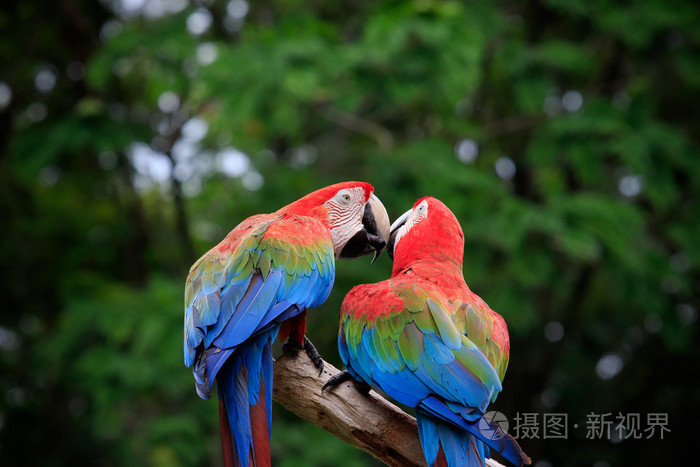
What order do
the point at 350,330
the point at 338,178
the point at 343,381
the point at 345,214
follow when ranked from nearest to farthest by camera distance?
the point at 350,330, the point at 343,381, the point at 345,214, the point at 338,178

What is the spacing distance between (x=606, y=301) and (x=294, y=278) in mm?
5260

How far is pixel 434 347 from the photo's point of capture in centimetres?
173

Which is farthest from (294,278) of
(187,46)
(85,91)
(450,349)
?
(85,91)

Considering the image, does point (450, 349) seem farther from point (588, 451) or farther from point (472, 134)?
point (588, 451)

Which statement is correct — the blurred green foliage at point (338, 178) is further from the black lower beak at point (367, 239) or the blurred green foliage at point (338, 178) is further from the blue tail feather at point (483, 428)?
the blue tail feather at point (483, 428)

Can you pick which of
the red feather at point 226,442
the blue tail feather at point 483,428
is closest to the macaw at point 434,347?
the blue tail feather at point 483,428

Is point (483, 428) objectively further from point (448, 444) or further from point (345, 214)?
point (345, 214)

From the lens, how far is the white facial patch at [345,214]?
2.13 m

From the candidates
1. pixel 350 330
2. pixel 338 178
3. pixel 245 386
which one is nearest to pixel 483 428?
pixel 350 330

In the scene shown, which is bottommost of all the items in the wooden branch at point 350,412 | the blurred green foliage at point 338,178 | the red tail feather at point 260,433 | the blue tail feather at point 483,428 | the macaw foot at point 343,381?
the blurred green foliage at point 338,178

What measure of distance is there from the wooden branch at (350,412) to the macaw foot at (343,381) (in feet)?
0.04

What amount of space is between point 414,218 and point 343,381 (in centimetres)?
59

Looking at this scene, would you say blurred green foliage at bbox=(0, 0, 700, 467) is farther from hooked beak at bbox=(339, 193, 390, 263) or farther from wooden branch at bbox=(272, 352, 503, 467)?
wooden branch at bbox=(272, 352, 503, 467)

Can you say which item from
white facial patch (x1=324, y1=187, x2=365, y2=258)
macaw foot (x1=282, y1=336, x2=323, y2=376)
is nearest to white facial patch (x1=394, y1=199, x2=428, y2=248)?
white facial patch (x1=324, y1=187, x2=365, y2=258)
